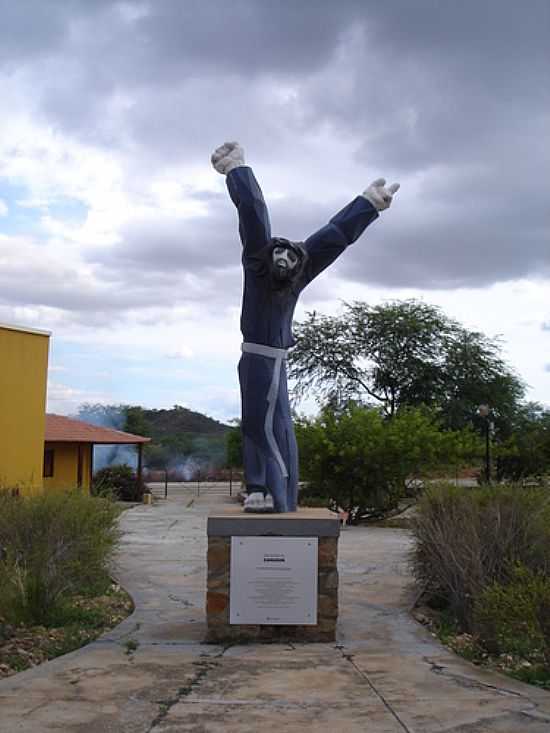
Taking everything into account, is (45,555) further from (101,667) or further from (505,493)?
(505,493)

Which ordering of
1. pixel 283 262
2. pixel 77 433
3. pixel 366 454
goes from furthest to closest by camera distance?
1. pixel 77 433
2. pixel 366 454
3. pixel 283 262

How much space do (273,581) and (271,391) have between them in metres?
1.67

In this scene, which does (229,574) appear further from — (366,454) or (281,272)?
(366,454)

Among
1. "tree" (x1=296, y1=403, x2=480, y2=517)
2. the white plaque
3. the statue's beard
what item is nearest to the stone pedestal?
the white plaque

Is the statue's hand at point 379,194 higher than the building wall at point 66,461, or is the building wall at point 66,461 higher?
the statue's hand at point 379,194

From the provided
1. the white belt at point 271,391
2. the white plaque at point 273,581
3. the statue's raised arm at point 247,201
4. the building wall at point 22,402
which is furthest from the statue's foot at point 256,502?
the building wall at point 22,402

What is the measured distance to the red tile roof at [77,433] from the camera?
2705 cm

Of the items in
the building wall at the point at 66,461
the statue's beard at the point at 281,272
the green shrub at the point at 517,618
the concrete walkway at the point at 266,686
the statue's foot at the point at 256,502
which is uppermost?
the statue's beard at the point at 281,272

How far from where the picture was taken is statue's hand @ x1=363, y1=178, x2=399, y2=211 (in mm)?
8211

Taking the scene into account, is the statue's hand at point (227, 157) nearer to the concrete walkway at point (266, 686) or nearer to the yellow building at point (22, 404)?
the concrete walkway at point (266, 686)

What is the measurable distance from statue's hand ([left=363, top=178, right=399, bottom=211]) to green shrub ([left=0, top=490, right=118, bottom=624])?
4.25m

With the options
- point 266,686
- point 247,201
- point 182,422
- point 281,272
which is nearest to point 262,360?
point 281,272

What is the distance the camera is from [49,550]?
805cm

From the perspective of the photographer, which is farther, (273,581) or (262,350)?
(262,350)
